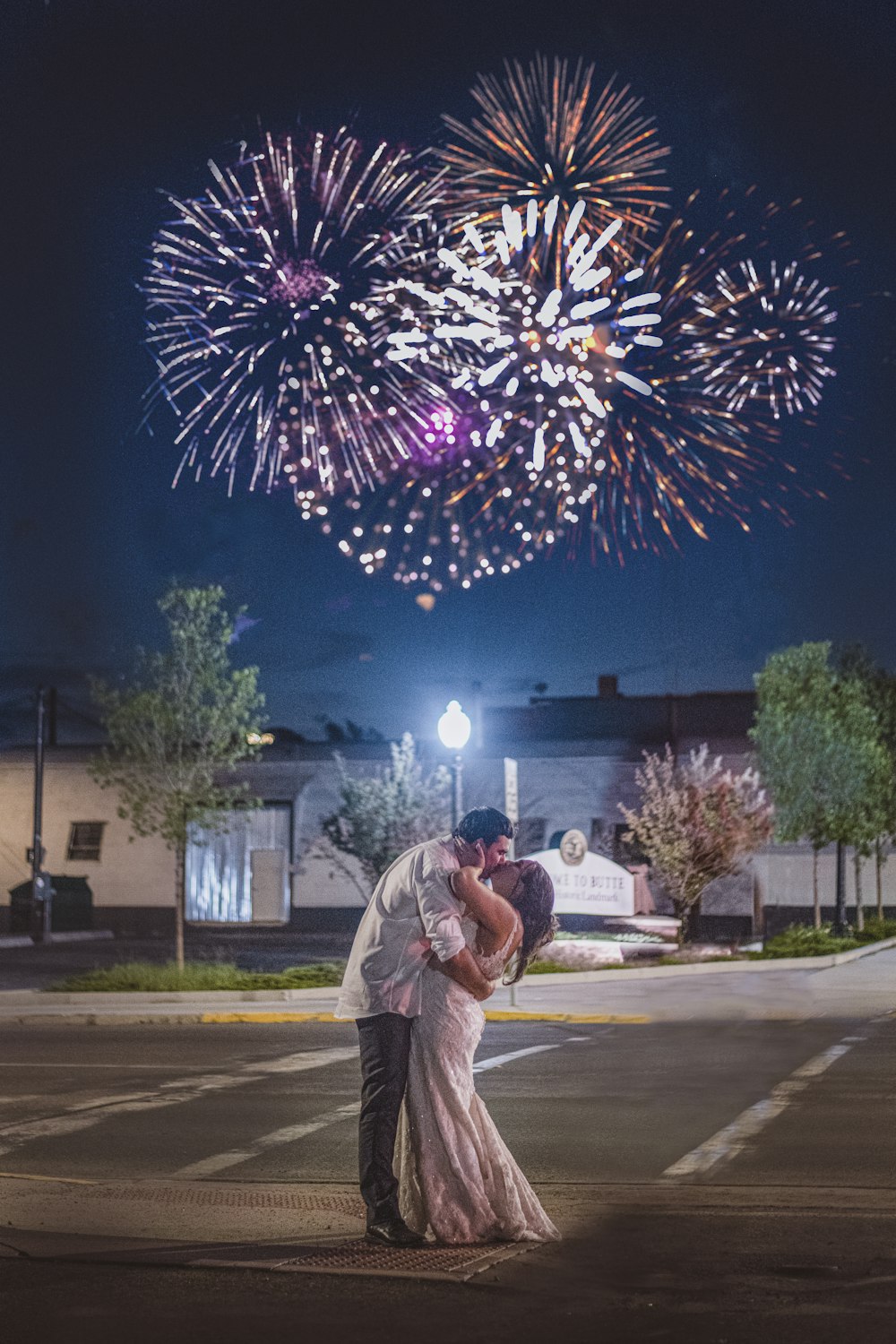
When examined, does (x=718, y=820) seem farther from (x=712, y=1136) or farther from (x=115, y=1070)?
(x=712, y=1136)

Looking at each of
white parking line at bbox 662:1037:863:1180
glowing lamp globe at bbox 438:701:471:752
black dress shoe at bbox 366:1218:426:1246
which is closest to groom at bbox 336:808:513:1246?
black dress shoe at bbox 366:1218:426:1246

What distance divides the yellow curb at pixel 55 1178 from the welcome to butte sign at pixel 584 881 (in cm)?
1550

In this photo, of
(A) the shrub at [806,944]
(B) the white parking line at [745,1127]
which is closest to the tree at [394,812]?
(A) the shrub at [806,944]

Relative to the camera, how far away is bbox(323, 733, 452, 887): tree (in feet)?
122

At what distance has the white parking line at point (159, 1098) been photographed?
10656 mm

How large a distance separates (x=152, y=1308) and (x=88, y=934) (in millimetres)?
34856

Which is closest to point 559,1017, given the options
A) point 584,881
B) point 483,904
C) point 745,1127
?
point 584,881

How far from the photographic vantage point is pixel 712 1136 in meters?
10.4

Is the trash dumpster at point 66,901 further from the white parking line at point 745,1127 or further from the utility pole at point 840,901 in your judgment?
the white parking line at point 745,1127

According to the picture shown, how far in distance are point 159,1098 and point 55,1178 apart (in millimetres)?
3329

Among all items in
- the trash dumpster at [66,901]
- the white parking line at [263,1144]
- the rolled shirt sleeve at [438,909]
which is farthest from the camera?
the trash dumpster at [66,901]

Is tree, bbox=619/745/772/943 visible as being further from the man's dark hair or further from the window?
the man's dark hair

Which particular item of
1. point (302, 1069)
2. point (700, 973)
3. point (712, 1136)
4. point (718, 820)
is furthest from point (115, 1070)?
point (718, 820)

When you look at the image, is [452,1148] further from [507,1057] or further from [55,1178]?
[507,1057]
